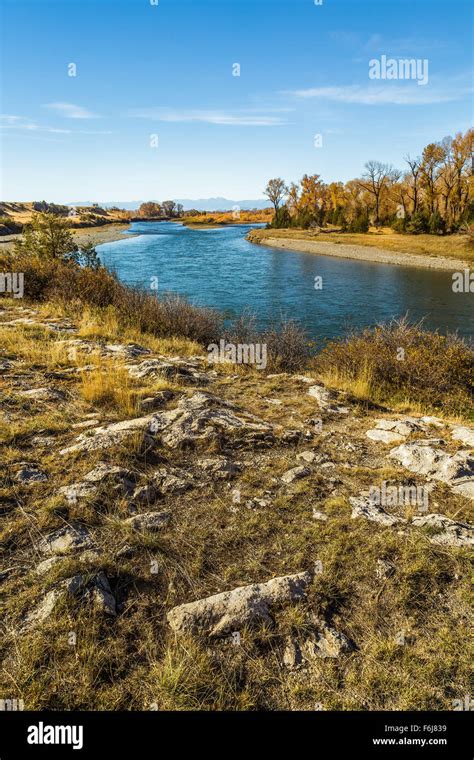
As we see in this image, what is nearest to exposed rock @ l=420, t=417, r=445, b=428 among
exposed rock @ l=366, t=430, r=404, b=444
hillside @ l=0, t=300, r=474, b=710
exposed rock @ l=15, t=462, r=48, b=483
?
hillside @ l=0, t=300, r=474, b=710

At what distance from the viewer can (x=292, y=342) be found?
11.9 meters

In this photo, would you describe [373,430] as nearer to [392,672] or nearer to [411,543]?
[411,543]

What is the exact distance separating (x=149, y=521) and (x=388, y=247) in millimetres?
52215

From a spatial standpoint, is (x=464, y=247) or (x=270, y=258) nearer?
(x=464, y=247)

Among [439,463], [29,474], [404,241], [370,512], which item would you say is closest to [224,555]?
[370,512]

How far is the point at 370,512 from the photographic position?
4270mm

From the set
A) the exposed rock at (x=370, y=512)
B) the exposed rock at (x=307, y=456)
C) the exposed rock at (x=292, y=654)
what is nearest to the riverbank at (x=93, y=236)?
the exposed rock at (x=307, y=456)

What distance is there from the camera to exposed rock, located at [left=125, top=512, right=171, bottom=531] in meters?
3.88

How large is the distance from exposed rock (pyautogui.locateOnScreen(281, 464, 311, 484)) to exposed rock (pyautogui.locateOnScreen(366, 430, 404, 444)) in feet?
5.13

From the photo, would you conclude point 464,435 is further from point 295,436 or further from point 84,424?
point 84,424

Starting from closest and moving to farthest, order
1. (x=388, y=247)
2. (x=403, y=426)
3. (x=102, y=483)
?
(x=102, y=483) → (x=403, y=426) → (x=388, y=247)

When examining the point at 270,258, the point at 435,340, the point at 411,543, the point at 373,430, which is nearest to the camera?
the point at 411,543

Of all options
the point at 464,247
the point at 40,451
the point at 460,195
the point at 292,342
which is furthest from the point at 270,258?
the point at 40,451

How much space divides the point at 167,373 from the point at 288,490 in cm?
411
